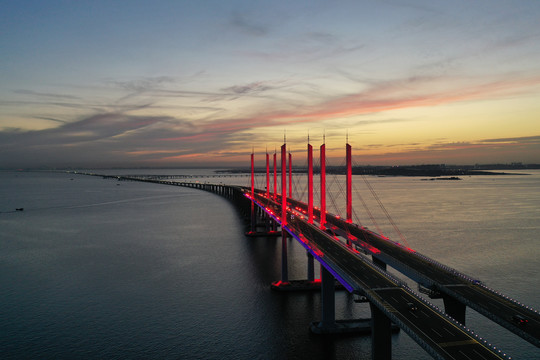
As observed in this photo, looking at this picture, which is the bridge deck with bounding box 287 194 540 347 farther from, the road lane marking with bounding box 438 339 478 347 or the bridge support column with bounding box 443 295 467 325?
the road lane marking with bounding box 438 339 478 347

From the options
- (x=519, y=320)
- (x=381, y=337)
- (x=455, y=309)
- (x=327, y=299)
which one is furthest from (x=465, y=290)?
(x=327, y=299)

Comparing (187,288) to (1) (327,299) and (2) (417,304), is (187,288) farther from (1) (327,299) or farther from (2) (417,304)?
(2) (417,304)

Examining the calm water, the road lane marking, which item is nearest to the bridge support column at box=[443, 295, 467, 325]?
the calm water

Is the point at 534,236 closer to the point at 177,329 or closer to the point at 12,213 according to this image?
the point at 177,329

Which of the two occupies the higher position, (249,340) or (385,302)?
(385,302)

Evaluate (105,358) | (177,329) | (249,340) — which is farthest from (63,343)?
(249,340)

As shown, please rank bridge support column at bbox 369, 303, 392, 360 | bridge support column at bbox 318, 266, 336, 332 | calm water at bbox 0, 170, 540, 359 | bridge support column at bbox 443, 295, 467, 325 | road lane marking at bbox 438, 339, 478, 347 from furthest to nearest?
bridge support column at bbox 318, 266, 336, 332
calm water at bbox 0, 170, 540, 359
bridge support column at bbox 443, 295, 467, 325
bridge support column at bbox 369, 303, 392, 360
road lane marking at bbox 438, 339, 478, 347
